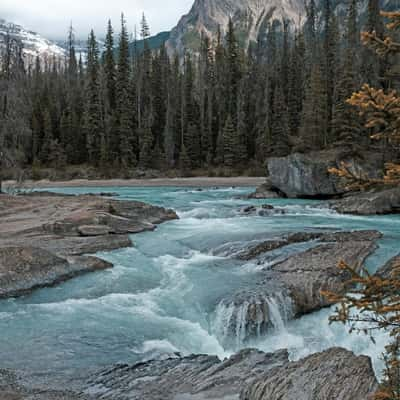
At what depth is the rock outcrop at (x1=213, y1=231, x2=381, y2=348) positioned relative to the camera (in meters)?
9.76

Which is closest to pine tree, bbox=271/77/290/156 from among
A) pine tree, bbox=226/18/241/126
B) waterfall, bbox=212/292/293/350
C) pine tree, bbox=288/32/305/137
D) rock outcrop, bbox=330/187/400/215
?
pine tree, bbox=288/32/305/137

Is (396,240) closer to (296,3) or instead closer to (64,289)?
(64,289)

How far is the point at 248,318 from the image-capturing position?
980 cm

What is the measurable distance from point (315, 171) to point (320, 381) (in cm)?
2744

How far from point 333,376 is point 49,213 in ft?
53.1

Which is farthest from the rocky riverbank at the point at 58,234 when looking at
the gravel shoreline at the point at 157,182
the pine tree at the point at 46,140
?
the pine tree at the point at 46,140

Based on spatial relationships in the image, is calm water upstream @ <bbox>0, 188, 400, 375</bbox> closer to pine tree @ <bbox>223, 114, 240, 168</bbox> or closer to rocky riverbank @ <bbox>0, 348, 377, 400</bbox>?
rocky riverbank @ <bbox>0, 348, 377, 400</bbox>

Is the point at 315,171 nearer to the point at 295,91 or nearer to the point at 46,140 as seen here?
the point at 295,91

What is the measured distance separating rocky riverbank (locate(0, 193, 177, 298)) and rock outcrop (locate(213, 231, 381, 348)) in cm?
462

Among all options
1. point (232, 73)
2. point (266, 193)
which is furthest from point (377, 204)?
point (232, 73)

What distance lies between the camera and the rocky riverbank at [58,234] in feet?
38.2

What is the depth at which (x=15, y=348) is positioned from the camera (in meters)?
8.12

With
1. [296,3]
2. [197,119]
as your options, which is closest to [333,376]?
[197,119]

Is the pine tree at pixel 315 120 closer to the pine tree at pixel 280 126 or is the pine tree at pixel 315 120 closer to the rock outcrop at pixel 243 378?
the pine tree at pixel 280 126
